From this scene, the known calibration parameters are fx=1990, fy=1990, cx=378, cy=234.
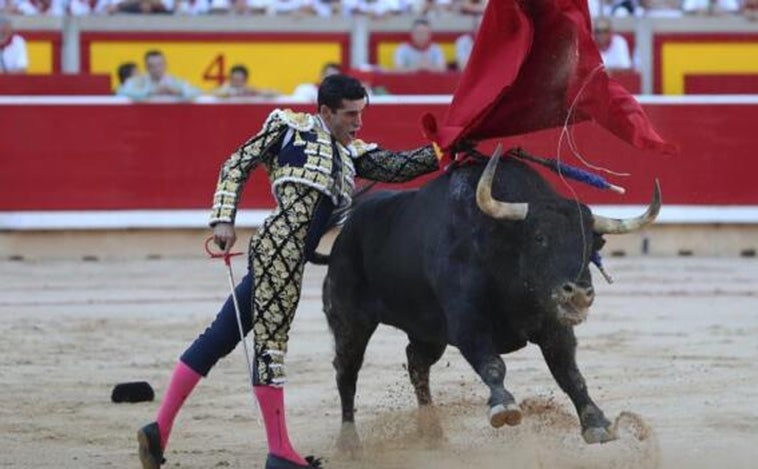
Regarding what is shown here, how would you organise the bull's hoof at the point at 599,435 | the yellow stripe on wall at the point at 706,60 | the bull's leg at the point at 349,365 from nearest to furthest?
the bull's hoof at the point at 599,435 < the bull's leg at the point at 349,365 < the yellow stripe on wall at the point at 706,60

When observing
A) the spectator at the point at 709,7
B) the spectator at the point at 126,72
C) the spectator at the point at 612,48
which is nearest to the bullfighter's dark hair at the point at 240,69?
the spectator at the point at 126,72

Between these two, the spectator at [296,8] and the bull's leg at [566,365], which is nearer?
the bull's leg at [566,365]

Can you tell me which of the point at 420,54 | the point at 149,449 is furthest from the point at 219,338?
the point at 420,54

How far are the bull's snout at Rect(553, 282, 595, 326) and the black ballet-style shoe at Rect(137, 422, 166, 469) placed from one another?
1.20 metres

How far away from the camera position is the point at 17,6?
547 inches

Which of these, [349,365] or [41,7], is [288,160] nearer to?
[349,365]

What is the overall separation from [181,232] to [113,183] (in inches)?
20.2

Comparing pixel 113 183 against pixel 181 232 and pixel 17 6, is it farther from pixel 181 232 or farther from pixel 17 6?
pixel 17 6

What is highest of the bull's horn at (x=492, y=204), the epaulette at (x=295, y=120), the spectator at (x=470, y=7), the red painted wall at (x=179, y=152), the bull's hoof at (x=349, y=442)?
Result: the epaulette at (x=295, y=120)

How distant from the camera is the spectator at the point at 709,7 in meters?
14.1

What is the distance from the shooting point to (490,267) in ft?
17.8

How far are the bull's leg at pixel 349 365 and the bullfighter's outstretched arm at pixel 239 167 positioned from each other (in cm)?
72

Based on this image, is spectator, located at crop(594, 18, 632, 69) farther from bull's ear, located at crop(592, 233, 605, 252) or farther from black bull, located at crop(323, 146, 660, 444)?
bull's ear, located at crop(592, 233, 605, 252)

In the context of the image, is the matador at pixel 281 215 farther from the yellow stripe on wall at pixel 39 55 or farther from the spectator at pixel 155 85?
the yellow stripe on wall at pixel 39 55
